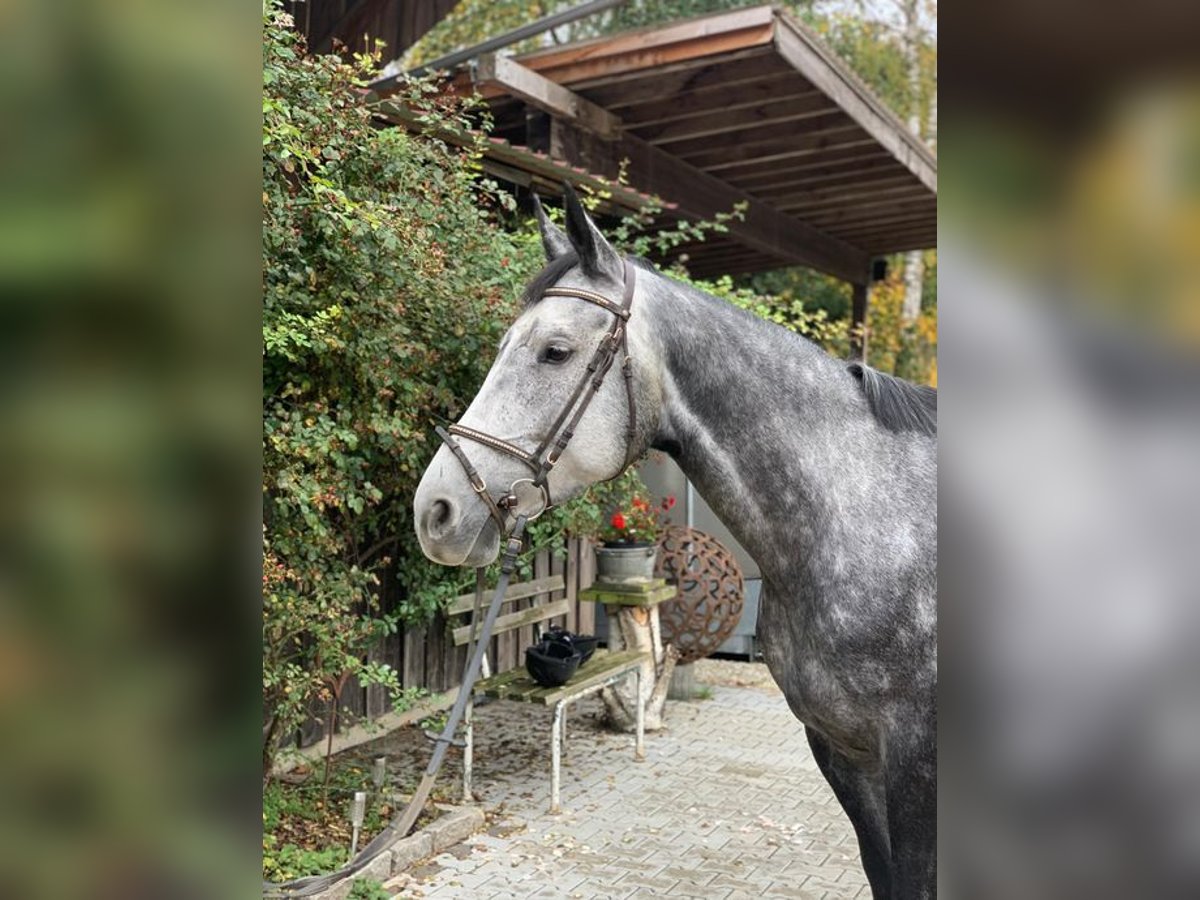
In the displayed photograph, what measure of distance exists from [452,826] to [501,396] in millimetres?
2392

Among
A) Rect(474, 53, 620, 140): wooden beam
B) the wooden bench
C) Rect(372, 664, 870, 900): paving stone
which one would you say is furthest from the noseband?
Rect(474, 53, 620, 140): wooden beam

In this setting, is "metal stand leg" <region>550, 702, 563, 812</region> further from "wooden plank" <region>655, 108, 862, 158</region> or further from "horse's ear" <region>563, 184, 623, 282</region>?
"wooden plank" <region>655, 108, 862, 158</region>

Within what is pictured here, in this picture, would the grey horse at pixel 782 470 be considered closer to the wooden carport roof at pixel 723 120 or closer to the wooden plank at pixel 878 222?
the wooden carport roof at pixel 723 120

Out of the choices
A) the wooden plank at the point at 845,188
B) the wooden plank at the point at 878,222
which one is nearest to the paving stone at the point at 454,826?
the wooden plank at the point at 845,188

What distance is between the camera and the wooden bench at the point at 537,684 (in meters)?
4.03

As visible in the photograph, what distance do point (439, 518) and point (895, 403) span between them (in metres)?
1.04

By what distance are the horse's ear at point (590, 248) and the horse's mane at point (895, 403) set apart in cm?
59

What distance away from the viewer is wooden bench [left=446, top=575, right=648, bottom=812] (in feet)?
13.2

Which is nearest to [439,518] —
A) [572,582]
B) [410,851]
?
[410,851]

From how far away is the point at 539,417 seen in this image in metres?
1.97

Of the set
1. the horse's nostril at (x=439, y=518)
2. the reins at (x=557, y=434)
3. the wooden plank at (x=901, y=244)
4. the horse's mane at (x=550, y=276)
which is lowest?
the horse's nostril at (x=439, y=518)

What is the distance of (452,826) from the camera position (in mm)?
3688
